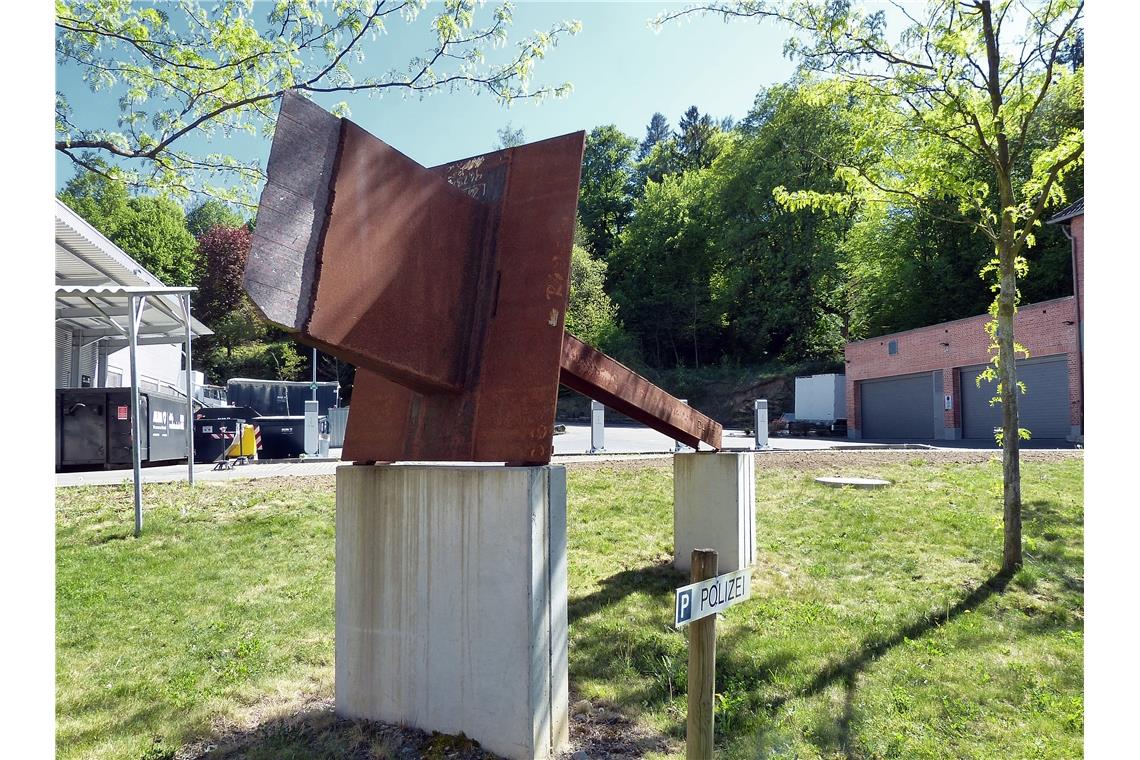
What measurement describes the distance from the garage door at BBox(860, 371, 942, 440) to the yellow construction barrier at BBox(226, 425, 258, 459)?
2321 cm

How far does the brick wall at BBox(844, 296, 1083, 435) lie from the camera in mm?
→ 19812

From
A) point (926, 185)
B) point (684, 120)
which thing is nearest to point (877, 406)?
point (926, 185)

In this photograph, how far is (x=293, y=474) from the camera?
11102 mm

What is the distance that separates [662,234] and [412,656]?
47.5 meters

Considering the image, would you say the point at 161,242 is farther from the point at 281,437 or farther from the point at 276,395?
the point at 281,437

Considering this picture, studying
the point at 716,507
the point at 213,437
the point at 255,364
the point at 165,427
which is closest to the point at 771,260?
the point at 213,437

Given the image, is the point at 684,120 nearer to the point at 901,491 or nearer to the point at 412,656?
the point at 901,491

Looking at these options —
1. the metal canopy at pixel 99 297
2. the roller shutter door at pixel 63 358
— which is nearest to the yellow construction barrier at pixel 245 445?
the metal canopy at pixel 99 297

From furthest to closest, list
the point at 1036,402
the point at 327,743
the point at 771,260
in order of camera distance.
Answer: the point at 771,260 → the point at 1036,402 → the point at 327,743

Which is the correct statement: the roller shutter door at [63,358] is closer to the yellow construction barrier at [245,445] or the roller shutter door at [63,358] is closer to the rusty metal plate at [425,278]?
the yellow construction barrier at [245,445]

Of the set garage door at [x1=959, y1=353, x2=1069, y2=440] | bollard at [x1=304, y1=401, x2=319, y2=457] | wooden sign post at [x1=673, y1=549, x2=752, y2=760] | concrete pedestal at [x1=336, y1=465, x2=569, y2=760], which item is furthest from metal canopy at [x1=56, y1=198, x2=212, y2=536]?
garage door at [x1=959, y1=353, x2=1069, y2=440]

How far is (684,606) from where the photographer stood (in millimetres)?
2314

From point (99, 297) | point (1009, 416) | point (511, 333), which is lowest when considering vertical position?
point (1009, 416)

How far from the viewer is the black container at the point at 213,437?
1689cm
